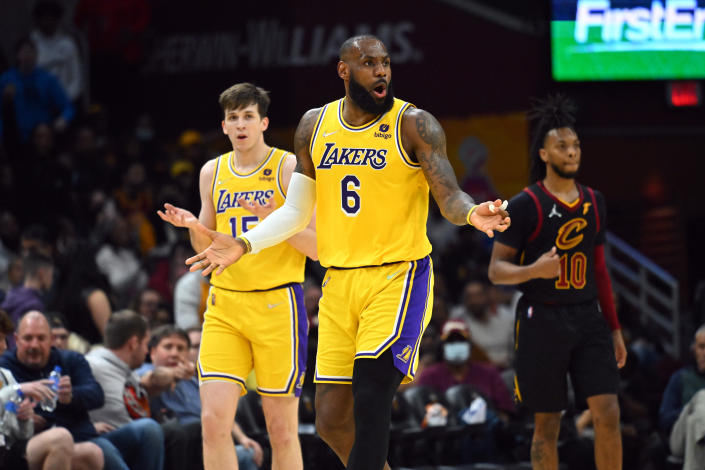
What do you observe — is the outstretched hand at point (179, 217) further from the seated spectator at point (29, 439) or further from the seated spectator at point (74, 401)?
the seated spectator at point (74, 401)

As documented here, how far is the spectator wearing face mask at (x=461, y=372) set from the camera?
10523 mm

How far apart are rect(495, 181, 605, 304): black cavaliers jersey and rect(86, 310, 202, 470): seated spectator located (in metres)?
2.86

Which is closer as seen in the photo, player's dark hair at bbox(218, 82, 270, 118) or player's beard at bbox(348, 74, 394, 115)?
player's beard at bbox(348, 74, 394, 115)

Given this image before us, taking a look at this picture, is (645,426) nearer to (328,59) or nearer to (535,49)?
(535,49)

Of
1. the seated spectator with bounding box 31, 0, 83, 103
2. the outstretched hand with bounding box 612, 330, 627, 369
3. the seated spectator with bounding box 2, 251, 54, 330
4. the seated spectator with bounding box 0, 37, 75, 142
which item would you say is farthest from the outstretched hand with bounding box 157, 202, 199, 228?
the seated spectator with bounding box 31, 0, 83, 103

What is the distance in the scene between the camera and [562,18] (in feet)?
35.0

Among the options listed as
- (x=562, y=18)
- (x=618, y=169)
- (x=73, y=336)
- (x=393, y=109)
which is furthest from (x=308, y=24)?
(x=393, y=109)

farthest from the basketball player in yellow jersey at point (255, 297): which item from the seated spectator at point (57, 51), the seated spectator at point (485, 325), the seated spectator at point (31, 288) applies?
the seated spectator at point (57, 51)

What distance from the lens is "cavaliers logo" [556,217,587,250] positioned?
718cm

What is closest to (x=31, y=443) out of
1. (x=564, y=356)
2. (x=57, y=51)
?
(x=564, y=356)

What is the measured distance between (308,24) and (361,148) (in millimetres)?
11660

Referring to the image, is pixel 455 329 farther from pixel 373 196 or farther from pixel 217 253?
pixel 217 253

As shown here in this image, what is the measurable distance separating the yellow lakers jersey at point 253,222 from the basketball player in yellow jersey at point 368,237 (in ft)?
3.04

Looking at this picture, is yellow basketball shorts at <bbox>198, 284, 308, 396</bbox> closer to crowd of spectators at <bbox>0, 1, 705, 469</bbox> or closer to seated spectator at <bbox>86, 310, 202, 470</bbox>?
crowd of spectators at <bbox>0, 1, 705, 469</bbox>
